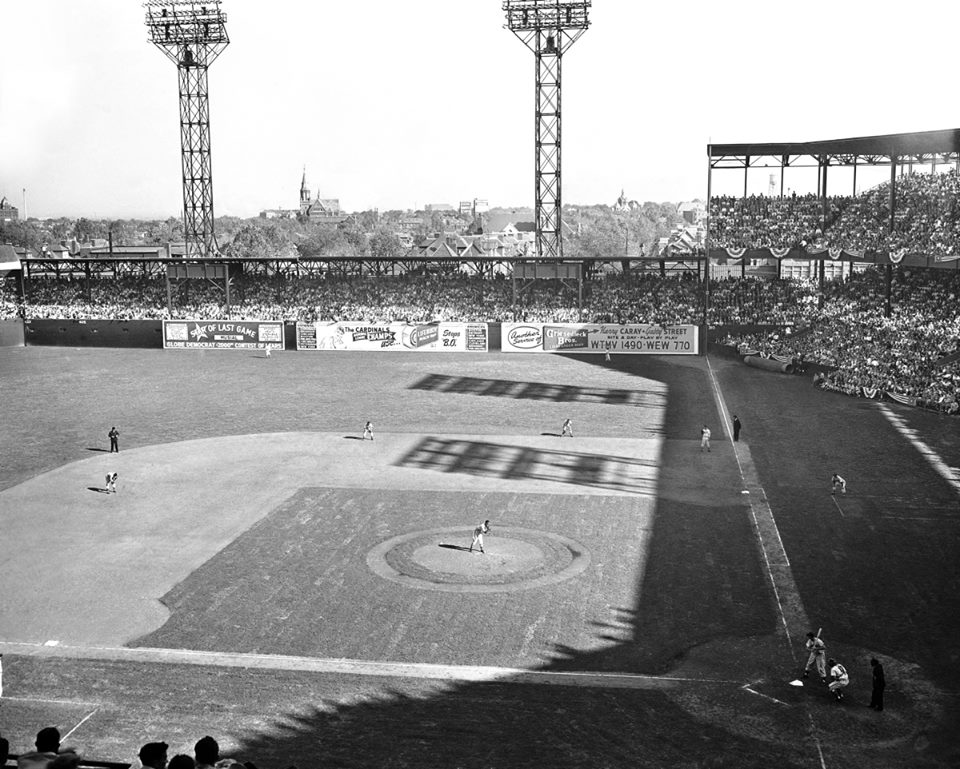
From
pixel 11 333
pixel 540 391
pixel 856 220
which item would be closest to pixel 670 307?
pixel 856 220

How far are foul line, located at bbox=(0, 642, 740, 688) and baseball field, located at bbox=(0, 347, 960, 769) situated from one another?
0.07m

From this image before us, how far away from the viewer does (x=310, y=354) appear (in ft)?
222

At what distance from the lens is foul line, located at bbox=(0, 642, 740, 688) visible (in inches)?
730

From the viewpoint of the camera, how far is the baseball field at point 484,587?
16844 mm

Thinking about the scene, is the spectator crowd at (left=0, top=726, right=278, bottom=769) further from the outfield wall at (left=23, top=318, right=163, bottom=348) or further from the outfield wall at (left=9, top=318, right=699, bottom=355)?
the outfield wall at (left=23, top=318, right=163, bottom=348)

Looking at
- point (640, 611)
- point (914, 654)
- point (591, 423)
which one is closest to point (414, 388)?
point (591, 423)

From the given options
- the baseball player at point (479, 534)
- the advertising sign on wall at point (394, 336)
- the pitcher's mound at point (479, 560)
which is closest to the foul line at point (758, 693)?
the pitcher's mound at point (479, 560)

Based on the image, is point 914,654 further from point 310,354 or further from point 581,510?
point 310,354

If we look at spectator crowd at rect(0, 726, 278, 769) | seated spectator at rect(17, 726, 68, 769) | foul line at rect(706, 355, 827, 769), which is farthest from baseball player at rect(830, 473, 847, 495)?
seated spectator at rect(17, 726, 68, 769)

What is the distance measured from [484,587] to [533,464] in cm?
1239

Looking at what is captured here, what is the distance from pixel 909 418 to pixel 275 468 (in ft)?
88.8

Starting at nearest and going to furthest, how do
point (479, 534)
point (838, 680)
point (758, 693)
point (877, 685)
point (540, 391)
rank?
1. point (877, 685)
2. point (838, 680)
3. point (758, 693)
4. point (479, 534)
5. point (540, 391)

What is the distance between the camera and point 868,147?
6019 cm

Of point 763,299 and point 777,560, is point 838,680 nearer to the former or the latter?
point 777,560
